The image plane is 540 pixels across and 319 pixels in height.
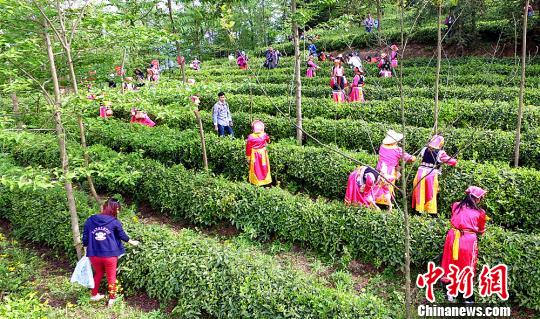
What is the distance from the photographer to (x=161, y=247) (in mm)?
5820

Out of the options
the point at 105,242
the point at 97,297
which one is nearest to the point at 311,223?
the point at 105,242

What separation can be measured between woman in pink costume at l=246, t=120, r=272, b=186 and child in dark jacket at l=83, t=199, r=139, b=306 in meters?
3.27

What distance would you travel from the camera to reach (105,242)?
5.34 metres

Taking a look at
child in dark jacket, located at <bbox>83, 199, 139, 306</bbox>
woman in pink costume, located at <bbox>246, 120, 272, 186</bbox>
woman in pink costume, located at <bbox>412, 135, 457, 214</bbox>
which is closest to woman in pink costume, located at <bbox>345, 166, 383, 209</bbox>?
woman in pink costume, located at <bbox>412, 135, 457, 214</bbox>

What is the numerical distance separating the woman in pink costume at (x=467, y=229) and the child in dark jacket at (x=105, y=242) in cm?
420

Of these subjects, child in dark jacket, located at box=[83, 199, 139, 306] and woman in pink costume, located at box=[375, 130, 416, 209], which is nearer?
child in dark jacket, located at box=[83, 199, 139, 306]

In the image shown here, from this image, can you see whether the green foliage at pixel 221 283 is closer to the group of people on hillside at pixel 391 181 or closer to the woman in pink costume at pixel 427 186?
the group of people on hillside at pixel 391 181

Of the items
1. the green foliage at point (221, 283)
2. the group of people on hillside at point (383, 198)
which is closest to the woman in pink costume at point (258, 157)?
the group of people on hillside at point (383, 198)

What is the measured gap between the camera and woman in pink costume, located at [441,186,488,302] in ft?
15.7

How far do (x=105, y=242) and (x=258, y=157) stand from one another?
3.59 metres

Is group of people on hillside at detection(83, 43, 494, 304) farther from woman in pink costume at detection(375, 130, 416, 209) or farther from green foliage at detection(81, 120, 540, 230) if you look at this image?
green foliage at detection(81, 120, 540, 230)

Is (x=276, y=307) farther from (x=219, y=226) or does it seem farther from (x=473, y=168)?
(x=473, y=168)

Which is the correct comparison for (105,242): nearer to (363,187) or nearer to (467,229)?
(363,187)

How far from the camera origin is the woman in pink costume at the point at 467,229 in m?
4.79
